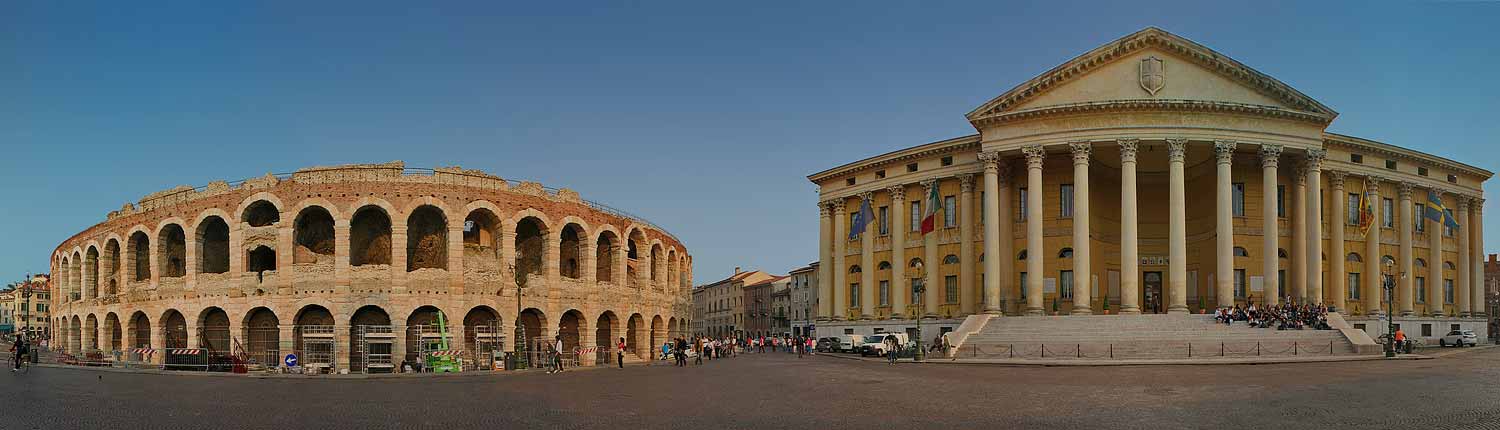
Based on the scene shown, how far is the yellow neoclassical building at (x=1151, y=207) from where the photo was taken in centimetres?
5097

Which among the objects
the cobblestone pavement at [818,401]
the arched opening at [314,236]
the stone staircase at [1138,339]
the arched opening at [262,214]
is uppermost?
the arched opening at [262,214]

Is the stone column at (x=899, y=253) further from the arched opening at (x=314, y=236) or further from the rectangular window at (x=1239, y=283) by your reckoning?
the arched opening at (x=314, y=236)

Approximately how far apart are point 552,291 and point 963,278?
23.0 m

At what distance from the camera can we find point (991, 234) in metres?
54.2

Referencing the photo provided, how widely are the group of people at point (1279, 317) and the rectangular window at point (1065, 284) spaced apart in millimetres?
9266

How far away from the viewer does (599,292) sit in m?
53.7

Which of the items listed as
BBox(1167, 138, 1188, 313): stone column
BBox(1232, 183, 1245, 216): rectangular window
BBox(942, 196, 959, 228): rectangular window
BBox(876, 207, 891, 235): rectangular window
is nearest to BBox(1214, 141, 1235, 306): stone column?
BBox(1167, 138, 1188, 313): stone column

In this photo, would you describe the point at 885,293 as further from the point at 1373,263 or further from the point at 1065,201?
the point at 1373,263

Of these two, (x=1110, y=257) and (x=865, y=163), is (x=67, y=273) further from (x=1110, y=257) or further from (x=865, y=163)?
(x=1110, y=257)

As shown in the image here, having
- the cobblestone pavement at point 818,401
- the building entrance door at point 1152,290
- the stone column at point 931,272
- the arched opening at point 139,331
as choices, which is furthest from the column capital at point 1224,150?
the arched opening at point 139,331

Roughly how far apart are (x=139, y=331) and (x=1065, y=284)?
4847 centimetres

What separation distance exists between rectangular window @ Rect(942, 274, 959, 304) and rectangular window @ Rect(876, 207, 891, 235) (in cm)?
550

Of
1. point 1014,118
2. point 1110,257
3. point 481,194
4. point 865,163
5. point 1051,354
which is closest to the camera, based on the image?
point 1051,354

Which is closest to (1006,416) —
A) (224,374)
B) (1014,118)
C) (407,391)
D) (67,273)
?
(407,391)
